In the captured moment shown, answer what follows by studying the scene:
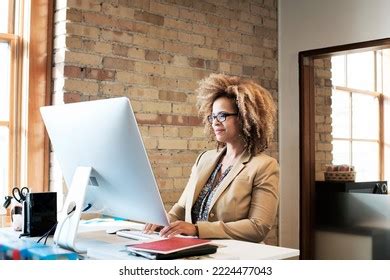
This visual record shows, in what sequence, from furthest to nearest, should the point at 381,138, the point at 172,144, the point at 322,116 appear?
the point at 381,138 → the point at 322,116 → the point at 172,144

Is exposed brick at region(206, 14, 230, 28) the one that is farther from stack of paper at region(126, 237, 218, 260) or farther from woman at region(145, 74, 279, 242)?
stack of paper at region(126, 237, 218, 260)

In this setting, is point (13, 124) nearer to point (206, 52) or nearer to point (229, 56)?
point (206, 52)

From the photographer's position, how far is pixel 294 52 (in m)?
3.57

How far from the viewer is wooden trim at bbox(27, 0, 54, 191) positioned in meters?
2.55

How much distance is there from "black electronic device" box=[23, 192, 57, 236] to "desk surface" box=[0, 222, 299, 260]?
0.08 meters

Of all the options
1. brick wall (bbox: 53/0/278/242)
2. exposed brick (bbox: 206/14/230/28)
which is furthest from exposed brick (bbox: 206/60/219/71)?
exposed brick (bbox: 206/14/230/28)

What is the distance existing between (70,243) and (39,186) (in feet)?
4.03

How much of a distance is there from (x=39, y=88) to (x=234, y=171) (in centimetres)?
117

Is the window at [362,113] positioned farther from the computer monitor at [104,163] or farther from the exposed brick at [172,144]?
the computer monitor at [104,163]

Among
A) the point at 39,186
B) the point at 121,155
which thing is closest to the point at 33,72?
the point at 39,186

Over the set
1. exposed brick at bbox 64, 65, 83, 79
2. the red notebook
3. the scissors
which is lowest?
the red notebook

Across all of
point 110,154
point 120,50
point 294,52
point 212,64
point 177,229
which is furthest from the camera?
point 294,52

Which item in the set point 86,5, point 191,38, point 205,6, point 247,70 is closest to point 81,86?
point 86,5

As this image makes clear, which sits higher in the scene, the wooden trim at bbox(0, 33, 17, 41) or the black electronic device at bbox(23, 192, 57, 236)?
the wooden trim at bbox(0, 33, 17, 41)
